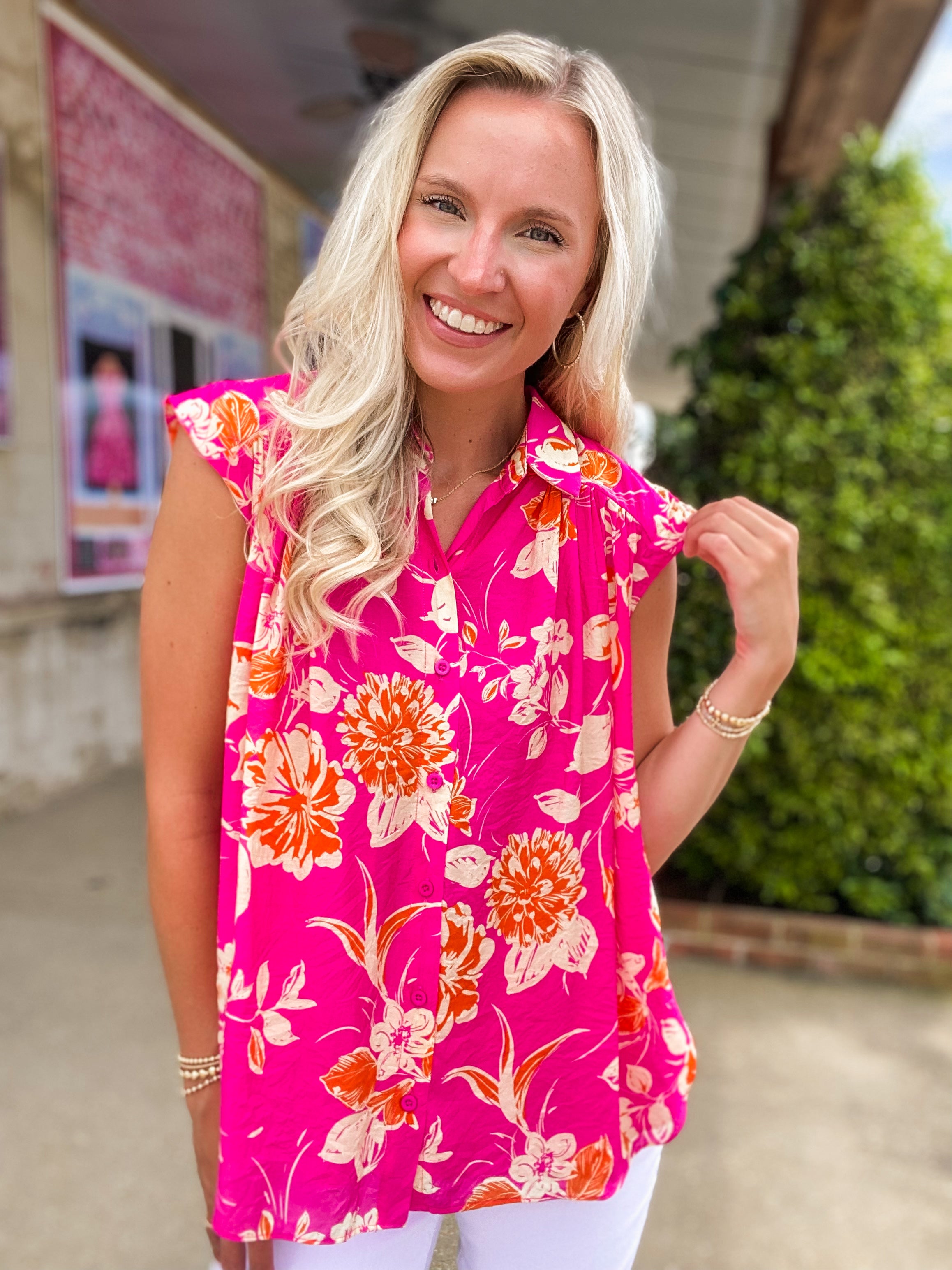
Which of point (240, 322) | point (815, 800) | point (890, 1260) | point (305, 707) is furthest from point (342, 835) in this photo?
point (240, 322)

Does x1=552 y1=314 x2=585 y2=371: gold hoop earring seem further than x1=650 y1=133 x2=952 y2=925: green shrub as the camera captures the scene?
No

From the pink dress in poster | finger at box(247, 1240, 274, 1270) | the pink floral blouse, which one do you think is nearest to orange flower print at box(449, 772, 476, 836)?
the pink floral blouse

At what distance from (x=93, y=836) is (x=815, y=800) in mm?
3258

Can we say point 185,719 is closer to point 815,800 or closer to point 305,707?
point 305,707

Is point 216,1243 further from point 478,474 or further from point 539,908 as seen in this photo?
point 478,474

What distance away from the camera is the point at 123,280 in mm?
5496

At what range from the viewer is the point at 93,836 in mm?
4680

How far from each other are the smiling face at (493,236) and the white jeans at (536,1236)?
3.32 feet

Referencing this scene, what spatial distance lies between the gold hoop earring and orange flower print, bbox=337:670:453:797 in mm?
498

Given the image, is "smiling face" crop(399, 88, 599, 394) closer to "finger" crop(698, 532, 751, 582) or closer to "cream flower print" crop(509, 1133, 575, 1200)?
"finger" crop(698, 532, 751, 582)

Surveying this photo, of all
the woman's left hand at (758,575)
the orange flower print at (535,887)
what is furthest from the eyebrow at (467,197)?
the orange flower print at (535,887)

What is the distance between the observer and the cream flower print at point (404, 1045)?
44.8 inches

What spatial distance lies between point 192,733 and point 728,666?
67cm

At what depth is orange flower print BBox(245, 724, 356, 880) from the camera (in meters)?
1.10
